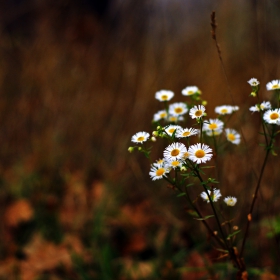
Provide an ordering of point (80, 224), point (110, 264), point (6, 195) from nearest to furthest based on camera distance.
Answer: point (110, 264), point (80, 224), point (6, 195)

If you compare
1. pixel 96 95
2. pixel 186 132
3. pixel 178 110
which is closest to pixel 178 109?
pixel 178 110

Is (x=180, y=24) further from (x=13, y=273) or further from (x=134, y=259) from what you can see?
(x=13, y=273)

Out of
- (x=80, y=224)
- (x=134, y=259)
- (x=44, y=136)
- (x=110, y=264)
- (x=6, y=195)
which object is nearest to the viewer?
(x=110, y=264)

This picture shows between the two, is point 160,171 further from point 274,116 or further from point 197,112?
point 274,116

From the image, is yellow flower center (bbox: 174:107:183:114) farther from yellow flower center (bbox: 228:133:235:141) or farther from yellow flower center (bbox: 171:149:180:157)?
yellow flower center (bbox: 171:149:180:157)

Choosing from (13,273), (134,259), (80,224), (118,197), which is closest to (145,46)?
(118,197)

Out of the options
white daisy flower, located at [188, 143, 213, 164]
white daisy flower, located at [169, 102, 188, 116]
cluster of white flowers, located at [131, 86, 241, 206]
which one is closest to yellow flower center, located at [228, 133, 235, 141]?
cluster of white flowers, located at [131, 86, 241, 206]
